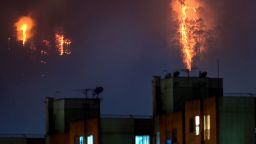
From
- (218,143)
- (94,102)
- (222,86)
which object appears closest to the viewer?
(218,143)

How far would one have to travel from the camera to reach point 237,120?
138m

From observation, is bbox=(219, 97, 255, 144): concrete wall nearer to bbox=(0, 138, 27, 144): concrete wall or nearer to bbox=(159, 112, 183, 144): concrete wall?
bbox=(159, 112, 183, 144): concrete wall

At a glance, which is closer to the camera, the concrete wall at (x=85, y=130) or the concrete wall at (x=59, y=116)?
the concrete wall at (x=85, y=130)

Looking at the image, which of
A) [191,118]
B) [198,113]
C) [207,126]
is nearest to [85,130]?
[191,118]

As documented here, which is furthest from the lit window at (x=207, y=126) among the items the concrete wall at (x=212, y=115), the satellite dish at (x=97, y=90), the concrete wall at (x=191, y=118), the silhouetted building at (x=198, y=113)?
the satellite dish at (x=97, y=90)

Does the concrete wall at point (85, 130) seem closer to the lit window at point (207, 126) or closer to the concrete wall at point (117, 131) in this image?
the concrete wall at point (117, 131)

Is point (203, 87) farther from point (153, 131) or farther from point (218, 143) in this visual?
point (218, 143)

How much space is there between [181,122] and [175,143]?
329 centimetres

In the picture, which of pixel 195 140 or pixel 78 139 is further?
pixel 78 139

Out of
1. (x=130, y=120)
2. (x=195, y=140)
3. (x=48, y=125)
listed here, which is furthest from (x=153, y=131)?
(x=48, y=125)

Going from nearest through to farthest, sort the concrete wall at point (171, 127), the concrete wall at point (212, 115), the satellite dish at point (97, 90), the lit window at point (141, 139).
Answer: the concrete wall at point (212, 115) < the concrete wall at point (171, 127) < the lit window at point (141, 139) < the satellite dish at point (97, 90)

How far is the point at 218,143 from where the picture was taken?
138375 mm

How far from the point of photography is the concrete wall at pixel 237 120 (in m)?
138

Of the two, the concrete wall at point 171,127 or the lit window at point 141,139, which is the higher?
the concrete wall at point 171,127
